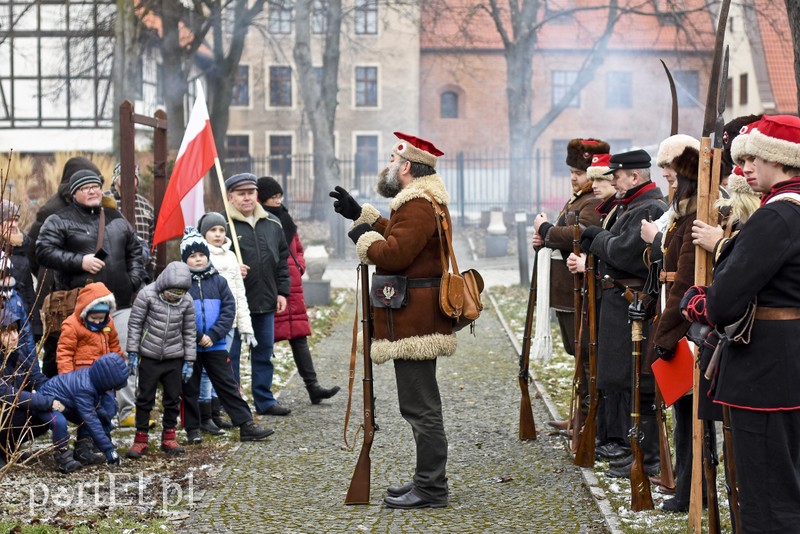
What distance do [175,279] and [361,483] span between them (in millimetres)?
2288

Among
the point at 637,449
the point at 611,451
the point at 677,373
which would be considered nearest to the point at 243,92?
the point at 611,451

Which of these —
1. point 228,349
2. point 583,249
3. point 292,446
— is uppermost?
point 583,249

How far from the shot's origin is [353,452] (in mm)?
8156

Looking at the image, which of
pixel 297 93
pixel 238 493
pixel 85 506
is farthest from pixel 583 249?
pixel 297 93

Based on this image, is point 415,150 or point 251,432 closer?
point 415,150

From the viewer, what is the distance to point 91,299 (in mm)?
7824

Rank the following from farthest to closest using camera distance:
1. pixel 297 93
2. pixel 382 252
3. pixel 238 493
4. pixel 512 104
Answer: pixel 297 93 → pixel 512 104 → pixel 238 493 → pixel 382 252

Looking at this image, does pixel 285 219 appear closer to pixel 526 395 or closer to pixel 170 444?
pixel 170 444

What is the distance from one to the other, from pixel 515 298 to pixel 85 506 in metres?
13.2

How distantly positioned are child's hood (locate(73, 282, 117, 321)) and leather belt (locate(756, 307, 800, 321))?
4.70 meters

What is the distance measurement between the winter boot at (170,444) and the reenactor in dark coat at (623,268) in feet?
9.75

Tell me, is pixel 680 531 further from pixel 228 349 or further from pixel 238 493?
pixel 228 349

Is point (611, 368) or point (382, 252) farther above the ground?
point (382, 252)

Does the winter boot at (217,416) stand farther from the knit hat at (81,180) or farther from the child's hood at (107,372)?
the knit hat at (81,180)
